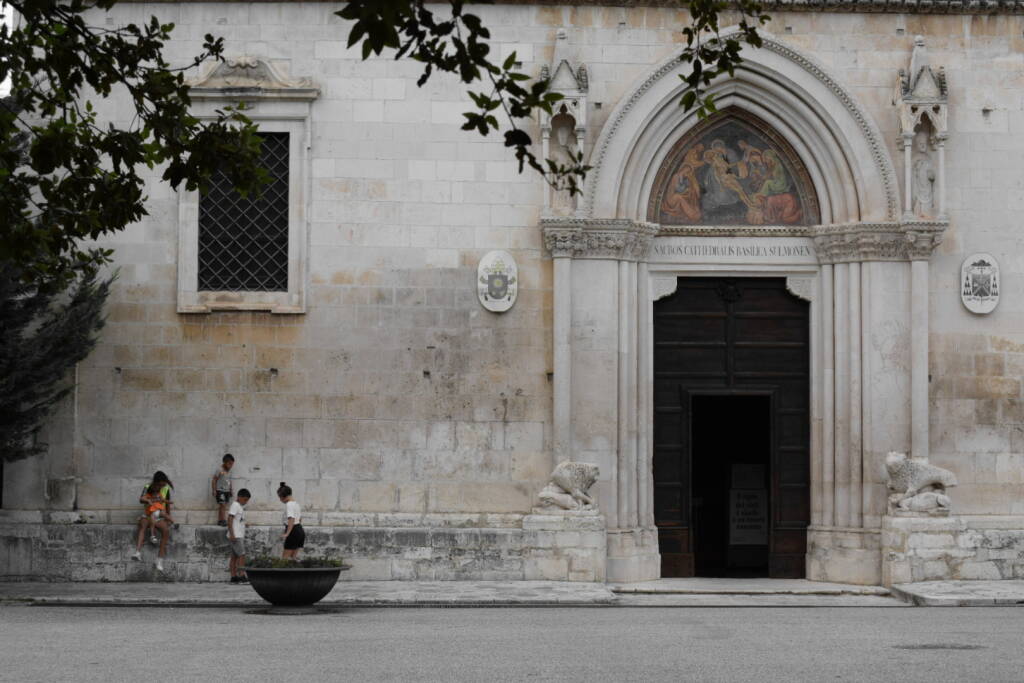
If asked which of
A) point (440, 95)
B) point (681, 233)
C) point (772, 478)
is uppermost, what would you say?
point (440, 95)

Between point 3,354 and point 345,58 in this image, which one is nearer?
point 3,354

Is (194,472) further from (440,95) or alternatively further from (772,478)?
(772,478)

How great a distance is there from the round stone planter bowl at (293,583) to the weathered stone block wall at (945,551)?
7504 millimetres

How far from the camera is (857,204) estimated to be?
21828 millimetres

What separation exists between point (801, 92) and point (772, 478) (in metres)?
5.43

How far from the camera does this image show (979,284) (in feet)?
71.5

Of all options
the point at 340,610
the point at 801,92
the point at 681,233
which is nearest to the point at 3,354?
the point at 340,610

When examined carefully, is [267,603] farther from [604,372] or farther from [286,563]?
[604,372]

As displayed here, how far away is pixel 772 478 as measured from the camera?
875 inches

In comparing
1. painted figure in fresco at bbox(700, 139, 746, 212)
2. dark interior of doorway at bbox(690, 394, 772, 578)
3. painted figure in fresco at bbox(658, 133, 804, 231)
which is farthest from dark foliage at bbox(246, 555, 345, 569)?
painted figure in fresco at bbox(700, 139, 746, 212)

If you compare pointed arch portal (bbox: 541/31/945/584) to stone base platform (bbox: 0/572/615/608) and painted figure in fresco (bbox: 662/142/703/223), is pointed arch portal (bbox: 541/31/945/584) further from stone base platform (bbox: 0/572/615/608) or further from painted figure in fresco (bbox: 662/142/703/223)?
stone base platform (bbox: 0/572/615/608)

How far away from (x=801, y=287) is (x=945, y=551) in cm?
419

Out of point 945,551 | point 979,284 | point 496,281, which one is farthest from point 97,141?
point 979,284

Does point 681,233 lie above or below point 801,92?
below
